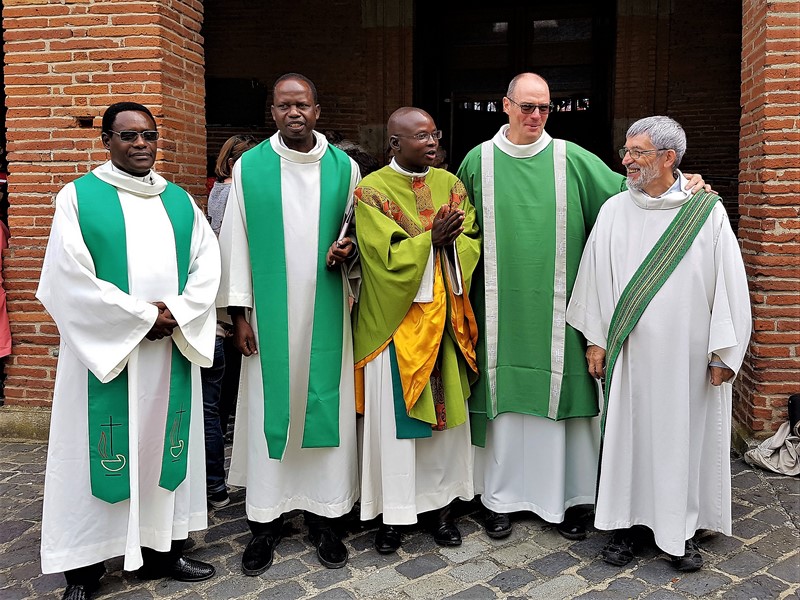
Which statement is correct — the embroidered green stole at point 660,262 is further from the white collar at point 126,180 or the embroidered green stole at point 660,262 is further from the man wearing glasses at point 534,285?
the white collar at point 126,180

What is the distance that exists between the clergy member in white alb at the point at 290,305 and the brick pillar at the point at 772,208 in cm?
276

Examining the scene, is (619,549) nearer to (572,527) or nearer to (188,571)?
(572,527)

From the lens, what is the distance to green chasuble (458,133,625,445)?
12.6 ft

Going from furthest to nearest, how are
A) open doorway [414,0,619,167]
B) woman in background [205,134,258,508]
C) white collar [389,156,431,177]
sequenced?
open doorway [414,0,619,167] → woman in background [205,134,258,508] → white collar [389,156,431,177]

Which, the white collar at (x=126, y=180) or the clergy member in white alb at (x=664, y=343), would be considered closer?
the white collar at (x=126, y=180)

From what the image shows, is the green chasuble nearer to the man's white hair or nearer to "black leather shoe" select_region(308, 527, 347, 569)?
the man's white hair

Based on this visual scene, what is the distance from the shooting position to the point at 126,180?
3.25m

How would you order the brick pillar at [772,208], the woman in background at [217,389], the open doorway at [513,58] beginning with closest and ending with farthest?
1. the woman in background at [217,389]
2. the brick pillar at [772,208]
3. the open doorway at [513,58]

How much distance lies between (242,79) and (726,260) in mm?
7883

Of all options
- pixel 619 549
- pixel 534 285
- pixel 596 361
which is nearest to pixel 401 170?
pixel 534 285

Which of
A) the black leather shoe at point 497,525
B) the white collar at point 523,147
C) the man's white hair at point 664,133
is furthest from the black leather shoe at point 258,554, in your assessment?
the man's white hair at point 664,133

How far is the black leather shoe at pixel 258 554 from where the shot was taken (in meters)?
3.58

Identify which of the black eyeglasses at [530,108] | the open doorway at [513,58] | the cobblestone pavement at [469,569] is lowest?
the cobblestone pavement at [469,569]

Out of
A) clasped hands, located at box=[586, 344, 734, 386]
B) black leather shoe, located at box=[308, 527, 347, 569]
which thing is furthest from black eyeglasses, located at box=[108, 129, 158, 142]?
clasped hands, located at box=[586, 344, 734, 386]
